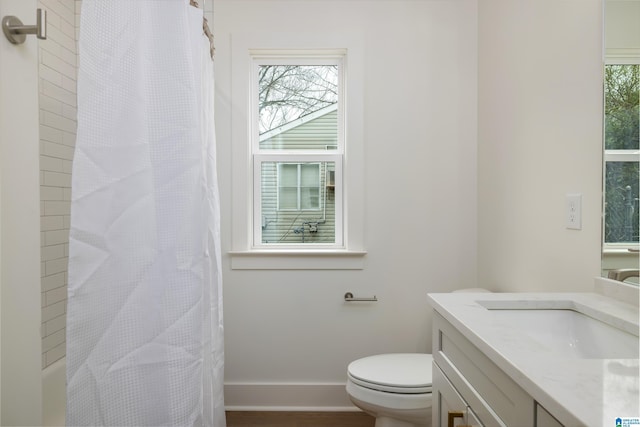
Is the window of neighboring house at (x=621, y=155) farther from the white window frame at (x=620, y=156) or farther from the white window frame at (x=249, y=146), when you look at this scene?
the white window frame at (x=249, y=146)

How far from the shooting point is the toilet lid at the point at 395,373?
1.61m

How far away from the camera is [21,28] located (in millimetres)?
969

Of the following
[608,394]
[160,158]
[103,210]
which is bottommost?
[608,394]

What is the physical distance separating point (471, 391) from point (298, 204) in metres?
1.58

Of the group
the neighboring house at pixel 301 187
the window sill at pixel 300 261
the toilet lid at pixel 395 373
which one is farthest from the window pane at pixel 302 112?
the toilet lid at pixel 395 373

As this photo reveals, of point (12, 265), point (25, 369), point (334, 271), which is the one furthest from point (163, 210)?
point (334, 271)

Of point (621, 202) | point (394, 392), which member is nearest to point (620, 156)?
point (621, 202)

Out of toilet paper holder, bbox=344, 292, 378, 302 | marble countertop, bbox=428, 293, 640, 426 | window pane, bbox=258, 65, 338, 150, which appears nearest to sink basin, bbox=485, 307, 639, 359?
marble countertop, bbox=428, 293, 640, 426

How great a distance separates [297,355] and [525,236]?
1326mm

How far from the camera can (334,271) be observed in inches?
90.5

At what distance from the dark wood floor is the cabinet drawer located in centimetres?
112

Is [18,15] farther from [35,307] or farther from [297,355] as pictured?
[297,355]

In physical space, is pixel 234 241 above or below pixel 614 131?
below

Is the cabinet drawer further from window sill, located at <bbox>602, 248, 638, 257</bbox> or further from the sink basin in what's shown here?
window sill, located at <bbox>602, 248, 638, 257</bbox>
